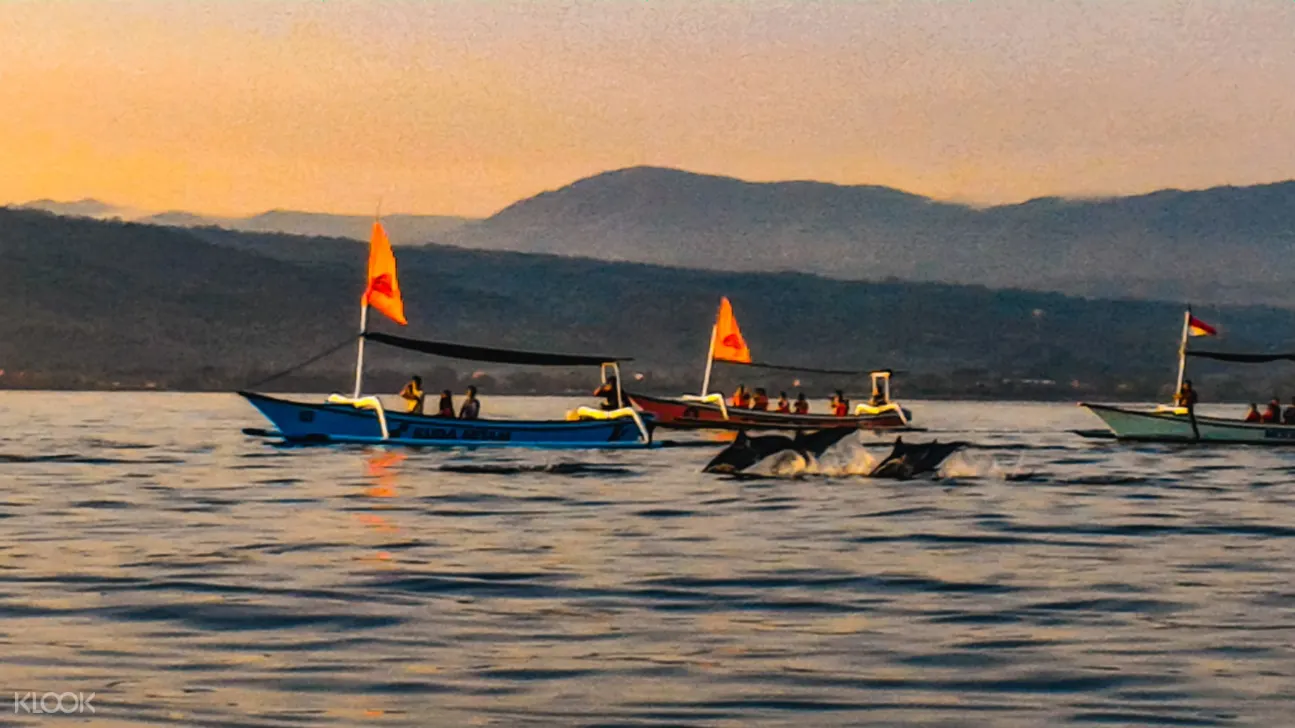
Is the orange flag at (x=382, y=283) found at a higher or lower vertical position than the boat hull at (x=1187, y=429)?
higher

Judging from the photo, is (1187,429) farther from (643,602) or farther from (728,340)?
(643,602)

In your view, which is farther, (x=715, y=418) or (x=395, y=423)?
(x=715, y=418)

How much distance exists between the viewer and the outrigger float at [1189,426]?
7694cm

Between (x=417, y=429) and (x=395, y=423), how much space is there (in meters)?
0.75

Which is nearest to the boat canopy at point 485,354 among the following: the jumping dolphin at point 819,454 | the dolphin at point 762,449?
the dolphin at point 762,449

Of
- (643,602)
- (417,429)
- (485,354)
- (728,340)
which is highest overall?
(728,340)

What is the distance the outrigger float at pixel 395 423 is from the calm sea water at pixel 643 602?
13.7 m

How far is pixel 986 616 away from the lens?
25.3 metres

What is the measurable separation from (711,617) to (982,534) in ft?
44.6

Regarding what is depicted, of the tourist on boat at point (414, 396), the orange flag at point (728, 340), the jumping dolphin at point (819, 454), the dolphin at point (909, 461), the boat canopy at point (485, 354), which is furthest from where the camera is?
the orange flag at point (728, 340)

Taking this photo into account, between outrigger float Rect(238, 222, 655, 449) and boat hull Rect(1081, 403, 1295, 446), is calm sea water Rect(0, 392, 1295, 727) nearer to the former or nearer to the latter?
outrigger float Rect(238, 222, 655, 449)

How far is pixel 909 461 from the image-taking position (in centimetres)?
5819

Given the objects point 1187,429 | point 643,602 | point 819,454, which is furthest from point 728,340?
point 643,602

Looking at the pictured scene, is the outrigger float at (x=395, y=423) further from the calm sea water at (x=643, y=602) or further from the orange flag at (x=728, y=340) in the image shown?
the orange flag at (x=728, y=340)
